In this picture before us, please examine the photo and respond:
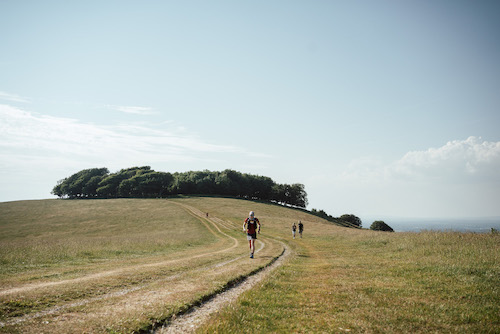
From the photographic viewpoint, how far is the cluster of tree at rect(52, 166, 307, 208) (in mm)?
120688

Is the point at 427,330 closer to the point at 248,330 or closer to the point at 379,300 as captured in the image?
the point at 379,300

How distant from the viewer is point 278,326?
752 centimetres

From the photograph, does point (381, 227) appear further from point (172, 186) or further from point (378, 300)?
point (378, 300)

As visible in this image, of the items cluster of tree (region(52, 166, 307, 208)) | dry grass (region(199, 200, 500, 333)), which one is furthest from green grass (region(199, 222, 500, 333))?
cluster of tree (region(52, 166, 307, 208))

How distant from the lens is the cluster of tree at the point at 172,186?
121m

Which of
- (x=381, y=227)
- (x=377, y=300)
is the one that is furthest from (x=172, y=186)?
(x=377, y=300)

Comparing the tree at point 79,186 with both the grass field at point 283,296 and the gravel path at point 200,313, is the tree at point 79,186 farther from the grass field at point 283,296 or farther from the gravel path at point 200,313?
the gravel path at point 200,313

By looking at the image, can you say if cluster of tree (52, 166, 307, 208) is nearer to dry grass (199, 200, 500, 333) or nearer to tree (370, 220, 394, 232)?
tree (370, 220, 394, 232)

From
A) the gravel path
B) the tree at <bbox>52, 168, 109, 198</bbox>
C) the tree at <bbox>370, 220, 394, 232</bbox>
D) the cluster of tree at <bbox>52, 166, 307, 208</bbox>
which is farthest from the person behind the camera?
the tree at <bbox>52, 168, 109, 198</bbox>

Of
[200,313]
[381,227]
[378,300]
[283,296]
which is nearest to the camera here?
[200,313]

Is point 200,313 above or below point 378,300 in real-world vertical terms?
below

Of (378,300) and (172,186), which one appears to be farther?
(172,186)

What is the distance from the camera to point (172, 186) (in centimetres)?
12344

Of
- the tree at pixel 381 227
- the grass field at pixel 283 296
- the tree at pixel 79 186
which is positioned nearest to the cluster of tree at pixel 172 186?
the tree at pixel 79 186
